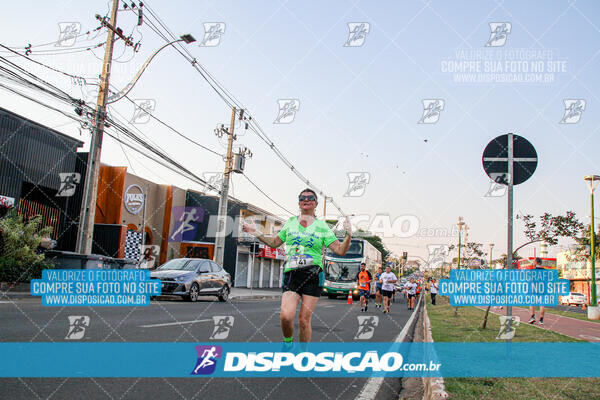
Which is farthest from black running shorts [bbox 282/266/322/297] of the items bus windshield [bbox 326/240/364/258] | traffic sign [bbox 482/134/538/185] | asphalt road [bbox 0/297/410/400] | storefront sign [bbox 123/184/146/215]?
storefront sign [bbox 123/184/146/215]

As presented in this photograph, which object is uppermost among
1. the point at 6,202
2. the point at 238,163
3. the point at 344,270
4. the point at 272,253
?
the point at 238,163

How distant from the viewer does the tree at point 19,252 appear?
47.3 feet

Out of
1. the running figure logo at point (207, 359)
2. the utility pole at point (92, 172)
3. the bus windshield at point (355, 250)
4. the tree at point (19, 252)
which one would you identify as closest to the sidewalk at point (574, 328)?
the running figure logo at point (207, 359)

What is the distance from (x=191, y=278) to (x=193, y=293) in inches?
20.4

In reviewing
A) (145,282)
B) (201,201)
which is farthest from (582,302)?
(145,282)

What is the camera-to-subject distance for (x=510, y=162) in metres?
6.79

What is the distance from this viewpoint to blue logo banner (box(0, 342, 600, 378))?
4672 millimetres

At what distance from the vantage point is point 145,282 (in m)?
14.9

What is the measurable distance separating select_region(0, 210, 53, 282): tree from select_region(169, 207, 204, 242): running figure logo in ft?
70.6

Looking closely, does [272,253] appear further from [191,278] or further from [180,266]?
[191,278]

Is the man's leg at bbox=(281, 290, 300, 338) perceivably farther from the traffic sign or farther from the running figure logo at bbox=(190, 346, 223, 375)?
the traffic sign

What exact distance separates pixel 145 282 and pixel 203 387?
449 inches

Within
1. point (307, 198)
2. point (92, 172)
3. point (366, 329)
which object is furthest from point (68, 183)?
point (307, 198)

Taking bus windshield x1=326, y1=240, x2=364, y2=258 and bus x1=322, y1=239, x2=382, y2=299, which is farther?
bus windshield x1=326, y1=240, x2=364, y2=258
